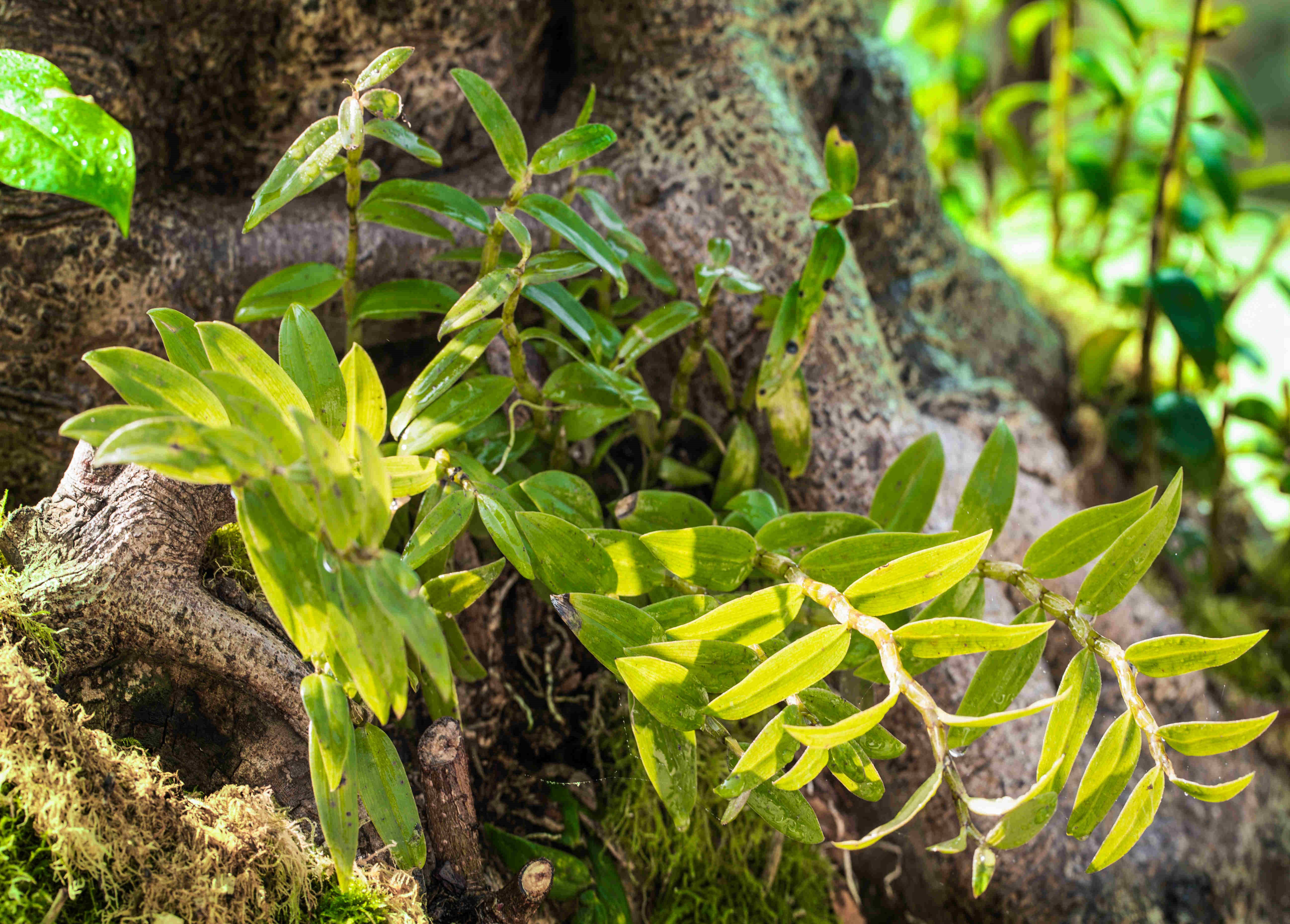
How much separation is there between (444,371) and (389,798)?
387 millimetres

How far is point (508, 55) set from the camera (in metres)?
1.34

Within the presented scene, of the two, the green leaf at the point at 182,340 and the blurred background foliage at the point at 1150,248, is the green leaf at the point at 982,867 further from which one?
the blurred background foliage at the point at 1150,248

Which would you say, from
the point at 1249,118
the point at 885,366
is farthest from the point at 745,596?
the point at 1249,118

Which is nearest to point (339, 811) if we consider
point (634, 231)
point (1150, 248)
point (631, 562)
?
point (631, 562)

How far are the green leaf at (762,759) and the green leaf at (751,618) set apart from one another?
0.07m

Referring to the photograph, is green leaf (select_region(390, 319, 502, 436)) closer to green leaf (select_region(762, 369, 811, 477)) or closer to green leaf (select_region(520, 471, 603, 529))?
green leaf (select_region(520, 471, 603, 529))

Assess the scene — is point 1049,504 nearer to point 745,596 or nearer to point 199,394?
point 745,596

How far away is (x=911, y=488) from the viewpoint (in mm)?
940

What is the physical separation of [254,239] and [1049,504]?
136cm

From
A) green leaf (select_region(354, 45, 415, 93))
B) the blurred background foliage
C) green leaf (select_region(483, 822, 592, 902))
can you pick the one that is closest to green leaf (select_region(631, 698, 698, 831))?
green leaf (select_region(483, 822, 592, 902))

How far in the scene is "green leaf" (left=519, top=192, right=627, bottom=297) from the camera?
833 mm

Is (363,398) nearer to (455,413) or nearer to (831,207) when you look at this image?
(455,413)

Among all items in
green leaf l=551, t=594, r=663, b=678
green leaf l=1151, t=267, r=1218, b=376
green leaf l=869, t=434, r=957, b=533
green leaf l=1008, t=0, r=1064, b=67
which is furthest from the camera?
green leaf l=1008, t=0, r=1064, b=67

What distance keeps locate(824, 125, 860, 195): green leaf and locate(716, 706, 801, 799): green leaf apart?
1.95ft
